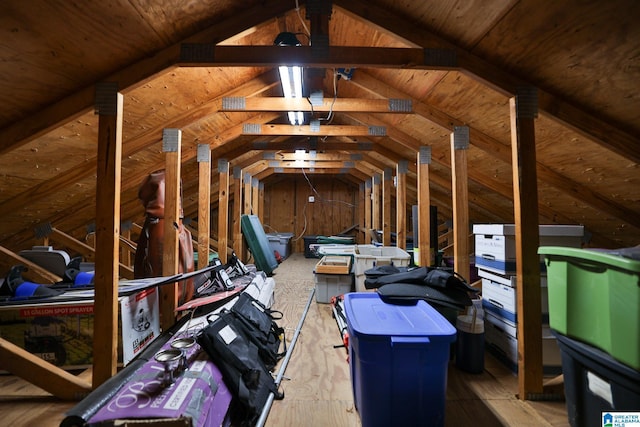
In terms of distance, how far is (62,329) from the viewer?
1.89 m

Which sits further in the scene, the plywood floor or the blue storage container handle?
the plywood floor

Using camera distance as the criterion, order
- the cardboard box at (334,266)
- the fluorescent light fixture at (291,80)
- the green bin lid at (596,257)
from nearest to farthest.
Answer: the green bin lid at (596,257) → the fluorescent light fixture at (291,80) → the cardboard box at (334,266)

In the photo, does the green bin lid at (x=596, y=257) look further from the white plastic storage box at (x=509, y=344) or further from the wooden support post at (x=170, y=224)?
the wooden support post at (x=170, y=224)

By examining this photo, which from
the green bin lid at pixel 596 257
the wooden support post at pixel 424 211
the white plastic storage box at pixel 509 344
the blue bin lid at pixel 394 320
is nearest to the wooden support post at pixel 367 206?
the wooden support post at pixel 424 211

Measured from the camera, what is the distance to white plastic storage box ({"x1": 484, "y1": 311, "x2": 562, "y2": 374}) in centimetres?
181

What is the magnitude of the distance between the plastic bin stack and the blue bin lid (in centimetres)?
40

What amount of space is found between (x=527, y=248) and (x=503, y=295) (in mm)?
500

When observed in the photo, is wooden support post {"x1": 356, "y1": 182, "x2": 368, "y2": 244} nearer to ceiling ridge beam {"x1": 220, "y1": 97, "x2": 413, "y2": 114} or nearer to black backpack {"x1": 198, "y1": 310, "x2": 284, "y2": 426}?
ceiling ridge beam {"x1": 220, "y1": 97, "x2": 413, "y2": 114}

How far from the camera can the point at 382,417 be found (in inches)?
46.7


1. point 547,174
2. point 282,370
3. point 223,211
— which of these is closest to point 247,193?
point 223,211

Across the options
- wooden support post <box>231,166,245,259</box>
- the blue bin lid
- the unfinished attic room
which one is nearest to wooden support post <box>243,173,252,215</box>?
wooden support post <box>231,166,245,259</box>

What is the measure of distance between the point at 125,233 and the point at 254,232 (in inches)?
85.1

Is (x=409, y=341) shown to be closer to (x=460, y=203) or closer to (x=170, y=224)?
(x=460, y=203)

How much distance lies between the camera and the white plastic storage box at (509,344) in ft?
5.93
